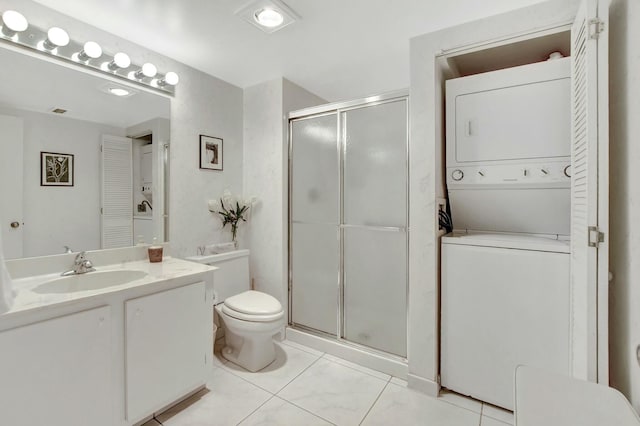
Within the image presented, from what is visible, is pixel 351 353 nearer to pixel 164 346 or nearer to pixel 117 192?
pixel 164 346

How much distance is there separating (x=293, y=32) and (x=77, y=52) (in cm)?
138

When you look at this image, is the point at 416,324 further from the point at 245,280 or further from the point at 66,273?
the point at 66,273

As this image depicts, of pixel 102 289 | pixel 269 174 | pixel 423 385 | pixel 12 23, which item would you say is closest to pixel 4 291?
pixel 102 289

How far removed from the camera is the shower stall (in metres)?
2.19

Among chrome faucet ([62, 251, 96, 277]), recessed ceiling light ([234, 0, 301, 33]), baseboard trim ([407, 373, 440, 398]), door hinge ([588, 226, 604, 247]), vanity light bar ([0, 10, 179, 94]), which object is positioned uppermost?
recessed ceiling light ([234, 0, 301, 33])

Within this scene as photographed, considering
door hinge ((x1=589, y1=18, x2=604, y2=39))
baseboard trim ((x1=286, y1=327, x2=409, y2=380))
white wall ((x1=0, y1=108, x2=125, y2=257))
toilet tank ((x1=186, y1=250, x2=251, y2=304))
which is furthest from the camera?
toilet tank ((x1=186, y1=250, x2=251, y2=304))

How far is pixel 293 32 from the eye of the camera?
1989 millimetres

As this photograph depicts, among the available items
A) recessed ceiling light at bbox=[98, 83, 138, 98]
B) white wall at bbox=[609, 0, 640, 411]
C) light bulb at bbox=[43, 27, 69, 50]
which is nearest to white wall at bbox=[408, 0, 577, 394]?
white wall at bbox=[609, 0, 640, 411]

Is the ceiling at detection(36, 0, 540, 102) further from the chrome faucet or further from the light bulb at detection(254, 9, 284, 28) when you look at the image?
the chrome faucet

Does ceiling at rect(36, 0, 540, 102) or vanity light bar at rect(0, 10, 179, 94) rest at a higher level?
ceiling at rect(36, 0, 540, 102)

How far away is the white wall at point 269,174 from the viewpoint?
270 cm

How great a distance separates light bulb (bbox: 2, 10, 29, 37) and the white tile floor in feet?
7.58

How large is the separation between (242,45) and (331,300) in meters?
2.16

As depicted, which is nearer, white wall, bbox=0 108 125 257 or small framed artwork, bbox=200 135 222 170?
white wall, bbox=0 108 125 257
